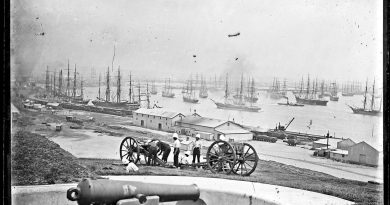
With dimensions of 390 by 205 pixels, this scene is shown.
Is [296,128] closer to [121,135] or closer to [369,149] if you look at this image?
[369,149]

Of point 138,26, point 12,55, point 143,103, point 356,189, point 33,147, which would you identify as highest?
point 138,26

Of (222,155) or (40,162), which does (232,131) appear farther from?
(40,162)

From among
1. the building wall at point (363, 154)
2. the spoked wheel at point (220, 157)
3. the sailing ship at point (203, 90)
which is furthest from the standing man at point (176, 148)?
the building wall at point (363, 154)

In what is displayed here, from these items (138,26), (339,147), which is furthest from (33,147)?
(339,147)

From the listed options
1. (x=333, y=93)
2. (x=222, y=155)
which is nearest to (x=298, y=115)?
(x=333, y=93)

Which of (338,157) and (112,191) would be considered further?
(338,157)

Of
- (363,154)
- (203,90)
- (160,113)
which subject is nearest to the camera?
(363,154)
